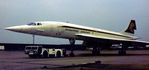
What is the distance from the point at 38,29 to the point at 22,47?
101ft

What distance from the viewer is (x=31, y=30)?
26172 millimetres

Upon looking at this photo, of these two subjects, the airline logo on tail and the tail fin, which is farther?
the airline logo on tail

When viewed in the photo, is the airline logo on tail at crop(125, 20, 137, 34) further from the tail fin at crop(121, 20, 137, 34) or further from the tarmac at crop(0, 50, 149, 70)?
the tarmac at crop(0, 50, 149, 70)

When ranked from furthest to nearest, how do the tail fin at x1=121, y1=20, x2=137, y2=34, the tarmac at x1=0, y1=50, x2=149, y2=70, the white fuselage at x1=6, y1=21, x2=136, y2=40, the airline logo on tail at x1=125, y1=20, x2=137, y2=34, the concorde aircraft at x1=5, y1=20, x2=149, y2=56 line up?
the airline logo on tail at x1=125, y1=20, x2=137, y2=34 < the tail fin at x1=121, y1=20, x2=137, y2=34 < the concorde aircraft at x1=5, y1=20, x2=149, y2=56 < the white fuselage at x1=6, y1=21, x2=136, y2=40 < the tarmac at x1=0, y1=50, x2=149, y2=70

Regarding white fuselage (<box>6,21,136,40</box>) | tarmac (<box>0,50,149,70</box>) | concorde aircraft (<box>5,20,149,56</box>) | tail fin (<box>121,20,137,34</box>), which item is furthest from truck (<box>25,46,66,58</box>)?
tail fin (<box>121,20,137,34</box>)

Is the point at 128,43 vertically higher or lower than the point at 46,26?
lower

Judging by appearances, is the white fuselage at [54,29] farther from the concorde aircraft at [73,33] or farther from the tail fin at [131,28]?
the tail fin at [131,28]

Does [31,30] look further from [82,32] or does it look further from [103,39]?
[103,39]

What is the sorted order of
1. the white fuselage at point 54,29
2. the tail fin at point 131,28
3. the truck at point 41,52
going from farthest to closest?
the tail fin at point 131,28, the white fuselage at point 54,29, the truck at point 41,52

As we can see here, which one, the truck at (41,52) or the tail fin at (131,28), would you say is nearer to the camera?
the truck at (41,52)

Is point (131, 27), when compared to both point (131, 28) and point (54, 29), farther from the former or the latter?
point (54, 29)

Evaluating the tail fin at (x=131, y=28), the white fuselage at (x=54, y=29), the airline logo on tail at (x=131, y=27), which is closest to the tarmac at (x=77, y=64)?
the white fuselage at (x=54, y=29)

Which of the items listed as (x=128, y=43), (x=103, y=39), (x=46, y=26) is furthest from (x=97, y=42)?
(x=46, y=26)

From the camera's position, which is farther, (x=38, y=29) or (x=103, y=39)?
(x=103, y=39)
